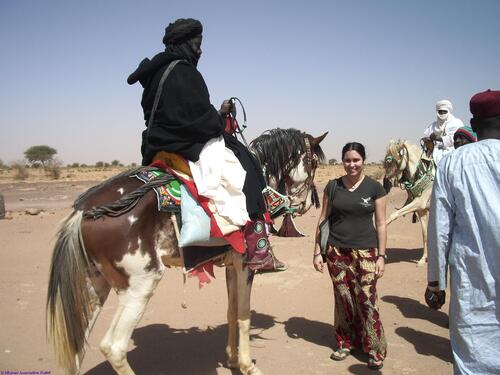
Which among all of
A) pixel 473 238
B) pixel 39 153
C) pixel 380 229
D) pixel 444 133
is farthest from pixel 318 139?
pixel 39 153

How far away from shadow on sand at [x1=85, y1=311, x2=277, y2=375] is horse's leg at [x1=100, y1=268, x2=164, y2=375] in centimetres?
116

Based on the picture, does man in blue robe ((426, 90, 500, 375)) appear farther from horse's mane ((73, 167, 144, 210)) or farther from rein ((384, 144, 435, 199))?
rein ((384, 144, 435, 199))

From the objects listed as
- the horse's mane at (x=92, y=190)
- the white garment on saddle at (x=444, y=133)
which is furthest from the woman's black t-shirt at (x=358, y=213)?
the white garment on saddle at (x=444, y=133)

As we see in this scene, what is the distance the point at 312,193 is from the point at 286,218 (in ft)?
1.41

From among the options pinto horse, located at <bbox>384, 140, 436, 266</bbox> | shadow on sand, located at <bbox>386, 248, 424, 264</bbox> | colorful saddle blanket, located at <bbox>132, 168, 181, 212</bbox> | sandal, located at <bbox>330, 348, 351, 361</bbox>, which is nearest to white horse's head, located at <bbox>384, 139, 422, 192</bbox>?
pinto horse, located at <bbox>384, 140, 436, 266</bbox>

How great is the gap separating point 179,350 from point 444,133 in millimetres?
6853

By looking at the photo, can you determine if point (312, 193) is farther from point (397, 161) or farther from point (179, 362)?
point (397, 161)

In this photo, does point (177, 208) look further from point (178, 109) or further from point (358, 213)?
point (358, 213)

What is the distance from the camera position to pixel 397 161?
7.82 metres

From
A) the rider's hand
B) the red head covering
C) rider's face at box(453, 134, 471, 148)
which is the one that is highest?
the rider's hand

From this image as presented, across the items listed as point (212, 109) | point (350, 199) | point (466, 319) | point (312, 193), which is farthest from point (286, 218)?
point (466, 319)

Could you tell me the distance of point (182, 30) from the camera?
3.05m

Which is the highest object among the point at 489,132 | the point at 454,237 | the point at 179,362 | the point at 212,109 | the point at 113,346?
the point at 212,109

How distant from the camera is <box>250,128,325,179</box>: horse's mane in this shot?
3973 millimetres
